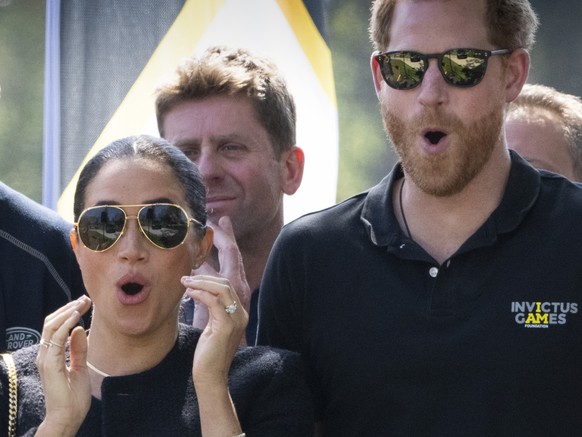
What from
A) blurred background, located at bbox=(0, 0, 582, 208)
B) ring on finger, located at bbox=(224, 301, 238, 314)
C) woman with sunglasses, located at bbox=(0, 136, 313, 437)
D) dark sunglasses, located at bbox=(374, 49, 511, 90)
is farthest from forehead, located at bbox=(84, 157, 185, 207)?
blurred background, located at bbox=(0, 0, 582, 208)

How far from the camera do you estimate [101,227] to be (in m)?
3.19

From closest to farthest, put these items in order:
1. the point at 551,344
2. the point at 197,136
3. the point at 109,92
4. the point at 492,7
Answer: the point at 551,344
the point at 492,7
the point at 197,136
the point at 109,92

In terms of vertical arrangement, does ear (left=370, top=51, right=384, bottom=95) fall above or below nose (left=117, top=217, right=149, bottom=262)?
above

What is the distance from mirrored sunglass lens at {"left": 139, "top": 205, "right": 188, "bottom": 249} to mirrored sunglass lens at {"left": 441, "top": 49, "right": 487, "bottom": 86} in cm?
71

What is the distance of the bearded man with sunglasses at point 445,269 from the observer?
3.09 meters

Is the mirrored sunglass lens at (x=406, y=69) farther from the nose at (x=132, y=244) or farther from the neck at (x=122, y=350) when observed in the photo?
the neck at (x=122, y=350)

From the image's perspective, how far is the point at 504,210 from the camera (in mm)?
3230

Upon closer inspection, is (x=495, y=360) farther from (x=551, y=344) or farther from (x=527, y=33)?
(x=527, y=33)

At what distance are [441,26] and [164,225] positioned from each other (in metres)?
0.81

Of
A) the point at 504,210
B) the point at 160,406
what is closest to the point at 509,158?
the point at 504,210

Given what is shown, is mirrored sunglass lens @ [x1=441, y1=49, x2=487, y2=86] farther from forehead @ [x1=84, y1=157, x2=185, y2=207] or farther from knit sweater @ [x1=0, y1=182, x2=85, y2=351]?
knit sweater @ [x1=0, y1=182, x2=85, y2=351]

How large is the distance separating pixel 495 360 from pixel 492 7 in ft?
2.80

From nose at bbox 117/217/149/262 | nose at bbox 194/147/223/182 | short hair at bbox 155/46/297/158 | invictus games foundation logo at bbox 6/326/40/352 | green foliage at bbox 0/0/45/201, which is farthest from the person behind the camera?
green foliage at bbox 0/0/45/201

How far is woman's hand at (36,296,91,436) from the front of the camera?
2.95 meters
